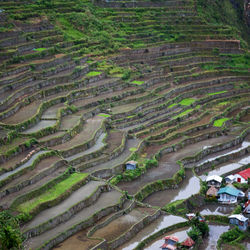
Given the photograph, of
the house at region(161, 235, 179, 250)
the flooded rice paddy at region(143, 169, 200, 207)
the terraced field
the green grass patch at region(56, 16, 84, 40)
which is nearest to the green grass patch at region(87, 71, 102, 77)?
the terraced field

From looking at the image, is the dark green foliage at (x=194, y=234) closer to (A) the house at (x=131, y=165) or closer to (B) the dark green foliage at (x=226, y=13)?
(A) the house at (x=131, y=165)

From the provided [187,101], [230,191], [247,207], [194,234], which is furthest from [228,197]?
[187,101]

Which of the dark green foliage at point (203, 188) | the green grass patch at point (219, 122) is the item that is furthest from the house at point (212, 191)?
the green grass patch at point (219, 122)

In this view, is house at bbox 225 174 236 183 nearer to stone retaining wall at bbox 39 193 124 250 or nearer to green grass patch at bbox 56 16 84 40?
stone retaining wall at bbox 39 193 124 250

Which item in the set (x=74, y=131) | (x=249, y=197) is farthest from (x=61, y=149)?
(x=249, y=197)

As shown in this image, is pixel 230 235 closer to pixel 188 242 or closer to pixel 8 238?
pixel 188 242

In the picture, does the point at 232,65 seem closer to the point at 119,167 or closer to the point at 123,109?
the point at 123,109
